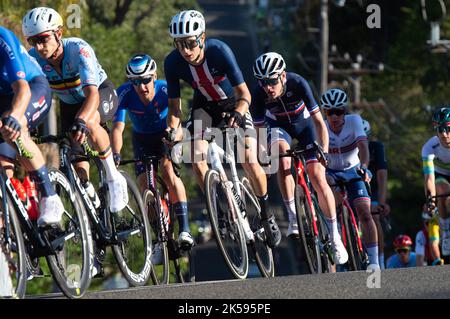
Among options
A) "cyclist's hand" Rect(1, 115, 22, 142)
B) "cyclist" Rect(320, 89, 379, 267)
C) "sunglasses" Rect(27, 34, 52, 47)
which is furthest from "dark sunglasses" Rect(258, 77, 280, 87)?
"cyclist's hand" Rect(1, 115, 22, 142)

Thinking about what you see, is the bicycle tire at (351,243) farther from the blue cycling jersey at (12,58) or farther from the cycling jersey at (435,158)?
the blue cycling jersey at (12,58)

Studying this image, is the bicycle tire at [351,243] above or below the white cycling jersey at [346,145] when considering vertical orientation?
below

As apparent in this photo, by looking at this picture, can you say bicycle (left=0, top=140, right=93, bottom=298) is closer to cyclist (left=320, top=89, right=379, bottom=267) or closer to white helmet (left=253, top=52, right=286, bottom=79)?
white helmet (left=253, top=52, right=286, bottom=79)

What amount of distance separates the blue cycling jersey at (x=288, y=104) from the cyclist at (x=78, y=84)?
6.39 feet

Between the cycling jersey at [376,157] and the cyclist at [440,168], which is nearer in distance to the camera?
the cyclist at [440,168]

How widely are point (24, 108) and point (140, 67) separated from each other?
386 cm

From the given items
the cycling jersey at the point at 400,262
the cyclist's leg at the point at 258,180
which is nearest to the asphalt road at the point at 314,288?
the cyclist's leg at the point at 258,180

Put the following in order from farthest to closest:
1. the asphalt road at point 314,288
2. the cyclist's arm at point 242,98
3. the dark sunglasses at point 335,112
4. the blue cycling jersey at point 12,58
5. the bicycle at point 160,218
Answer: the dark sunglasses at point 335,112
the bicycle at point 160,218
the cyclist's arm at point 242,98
the asphalt road at point 314,288
the blue cycling jersey at point 12,58

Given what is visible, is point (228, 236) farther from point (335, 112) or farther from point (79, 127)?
point (335, 112)

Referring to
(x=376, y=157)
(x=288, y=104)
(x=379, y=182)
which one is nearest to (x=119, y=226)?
(x=288, y=104)

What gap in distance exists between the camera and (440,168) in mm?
15344

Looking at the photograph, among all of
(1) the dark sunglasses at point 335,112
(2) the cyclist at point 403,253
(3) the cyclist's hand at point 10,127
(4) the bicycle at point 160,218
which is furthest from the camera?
(2) the cyclist at point 403,253

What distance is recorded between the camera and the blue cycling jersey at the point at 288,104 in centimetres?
1288

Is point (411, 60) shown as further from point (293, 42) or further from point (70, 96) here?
point (70, 96)
